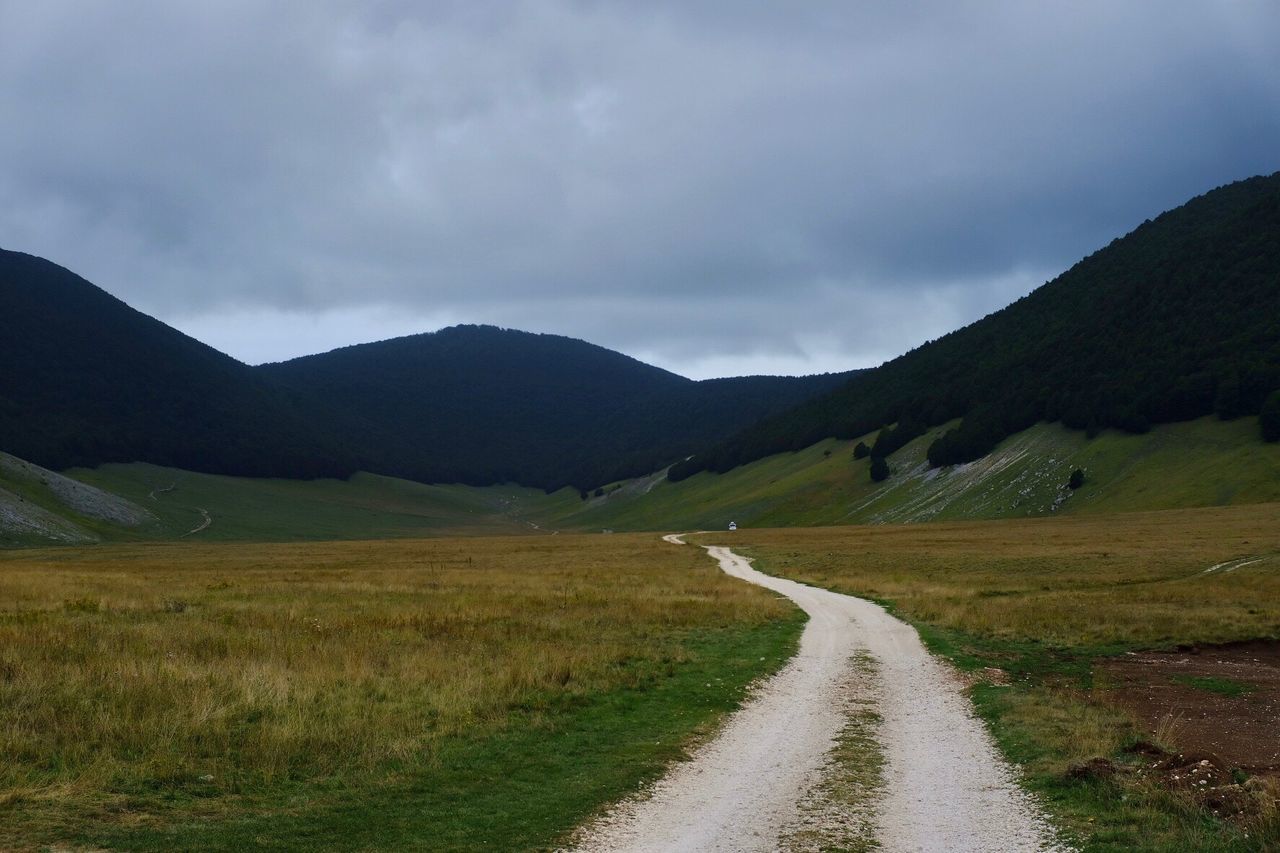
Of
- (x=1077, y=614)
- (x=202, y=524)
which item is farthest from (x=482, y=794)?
(x=202, y=524)

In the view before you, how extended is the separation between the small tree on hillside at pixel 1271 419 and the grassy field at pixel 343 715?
121133 millimetres

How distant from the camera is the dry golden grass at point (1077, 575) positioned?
27.9 metres

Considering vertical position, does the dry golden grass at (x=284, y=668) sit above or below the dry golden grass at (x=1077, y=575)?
above

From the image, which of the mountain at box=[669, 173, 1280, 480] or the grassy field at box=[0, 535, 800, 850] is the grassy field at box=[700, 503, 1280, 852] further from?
the mountain at box=[669, 173, 1280, 480]

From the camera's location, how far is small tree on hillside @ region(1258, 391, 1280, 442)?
11856 cm

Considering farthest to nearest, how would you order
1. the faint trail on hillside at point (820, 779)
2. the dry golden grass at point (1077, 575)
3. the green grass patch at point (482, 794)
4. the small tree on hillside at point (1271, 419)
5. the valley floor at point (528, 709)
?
1. the small tree on hillside at point (1271, 419)
2. the dry golden grass at point (1077, 575)
3. the valley floor at point (528, 709)
4. the faint trail on hillside at point (820, 779)
5. the green grass patch at point (482, 794)

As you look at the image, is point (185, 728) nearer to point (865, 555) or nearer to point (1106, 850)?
point (1106, 850)

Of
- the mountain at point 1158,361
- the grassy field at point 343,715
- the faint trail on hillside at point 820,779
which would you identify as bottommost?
the faint trail on hillside at point 820,779

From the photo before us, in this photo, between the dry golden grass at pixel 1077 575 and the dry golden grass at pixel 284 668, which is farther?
the dry golden grass at pixel 1077 575

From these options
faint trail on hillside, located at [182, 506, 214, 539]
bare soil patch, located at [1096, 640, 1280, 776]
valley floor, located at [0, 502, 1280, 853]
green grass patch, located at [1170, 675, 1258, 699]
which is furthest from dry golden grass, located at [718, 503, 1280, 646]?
faint trail on hillside, located at [182, 506, 214, 539]

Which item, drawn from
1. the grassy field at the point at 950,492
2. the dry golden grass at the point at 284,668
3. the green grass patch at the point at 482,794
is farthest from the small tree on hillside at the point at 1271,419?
the green grass patch at the point at 482,794

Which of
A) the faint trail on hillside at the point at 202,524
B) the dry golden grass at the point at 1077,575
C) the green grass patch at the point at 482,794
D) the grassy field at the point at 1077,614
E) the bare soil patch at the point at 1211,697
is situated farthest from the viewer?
the faint trail on hillside at the point at 202,524

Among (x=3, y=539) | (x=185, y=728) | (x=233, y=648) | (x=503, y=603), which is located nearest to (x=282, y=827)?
(x=185, y=728)

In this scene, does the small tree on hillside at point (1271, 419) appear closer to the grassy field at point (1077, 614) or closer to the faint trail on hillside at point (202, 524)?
the grassy field at point (1077, 614)
